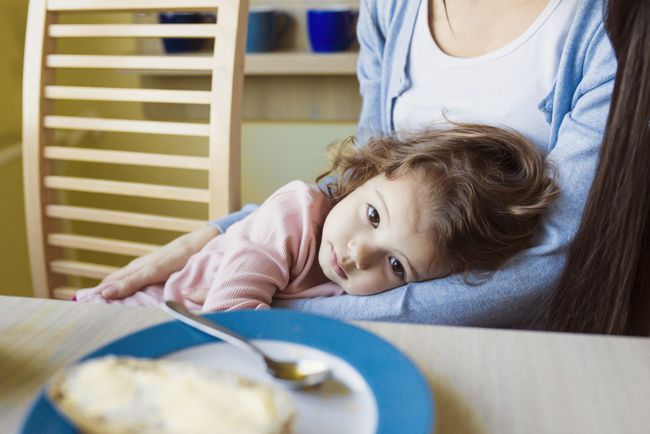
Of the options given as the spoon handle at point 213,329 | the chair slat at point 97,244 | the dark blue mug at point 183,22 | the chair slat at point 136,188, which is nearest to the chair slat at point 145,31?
the chair slat at point 136,188

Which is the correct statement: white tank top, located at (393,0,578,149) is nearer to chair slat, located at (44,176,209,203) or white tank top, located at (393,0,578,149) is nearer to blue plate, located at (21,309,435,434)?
chair slat, located at (44,176,209,203)

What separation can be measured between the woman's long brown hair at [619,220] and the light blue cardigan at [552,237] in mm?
31

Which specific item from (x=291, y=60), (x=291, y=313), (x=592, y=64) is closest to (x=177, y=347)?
(x=291, y=313)

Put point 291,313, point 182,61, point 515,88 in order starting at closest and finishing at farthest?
point 291,313, point 515,88, point 182,61

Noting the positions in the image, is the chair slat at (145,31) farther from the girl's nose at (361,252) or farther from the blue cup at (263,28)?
the blue cup at (263,28)

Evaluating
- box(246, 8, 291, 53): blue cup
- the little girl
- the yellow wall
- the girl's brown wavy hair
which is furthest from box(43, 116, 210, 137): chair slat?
box(246, 8, 291, 53): blue cup

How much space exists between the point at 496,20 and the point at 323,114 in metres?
1.07

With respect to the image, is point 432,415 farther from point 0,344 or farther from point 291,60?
point 291,60

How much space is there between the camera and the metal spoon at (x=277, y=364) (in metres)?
0.45

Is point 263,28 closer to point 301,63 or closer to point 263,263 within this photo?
point 301,63

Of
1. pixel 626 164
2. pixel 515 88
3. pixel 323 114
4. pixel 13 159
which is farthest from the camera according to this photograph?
pixel 323 114

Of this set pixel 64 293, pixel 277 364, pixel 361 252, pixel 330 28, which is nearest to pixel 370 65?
pixel 361 252

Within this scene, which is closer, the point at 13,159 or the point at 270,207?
the point at 270,207

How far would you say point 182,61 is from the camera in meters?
1.17
